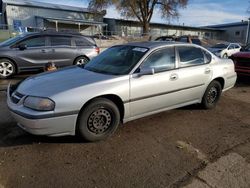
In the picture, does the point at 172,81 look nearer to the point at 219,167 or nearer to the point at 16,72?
the point at 219,167

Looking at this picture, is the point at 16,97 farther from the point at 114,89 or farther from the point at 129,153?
the point at 129,153

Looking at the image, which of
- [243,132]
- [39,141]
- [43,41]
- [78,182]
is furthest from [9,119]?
[43,41]

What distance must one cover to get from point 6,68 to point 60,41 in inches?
85.1

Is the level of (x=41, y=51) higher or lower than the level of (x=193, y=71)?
higher

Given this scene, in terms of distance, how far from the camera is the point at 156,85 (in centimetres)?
430

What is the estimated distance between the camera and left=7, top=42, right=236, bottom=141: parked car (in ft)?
11.3

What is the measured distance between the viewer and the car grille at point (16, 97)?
11.9ft

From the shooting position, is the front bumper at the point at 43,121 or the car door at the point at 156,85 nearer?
the front bumper at the point at 43,121

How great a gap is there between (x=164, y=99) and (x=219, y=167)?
1612 millimetres

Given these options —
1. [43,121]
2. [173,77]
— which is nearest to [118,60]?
[173,77]

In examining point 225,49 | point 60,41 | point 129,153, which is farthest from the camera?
point 225,49

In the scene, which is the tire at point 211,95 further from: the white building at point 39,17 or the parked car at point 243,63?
the white building at point 39,17

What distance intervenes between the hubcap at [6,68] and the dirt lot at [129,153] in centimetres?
404

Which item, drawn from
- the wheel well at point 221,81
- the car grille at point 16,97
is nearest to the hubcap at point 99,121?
the car grille at point 16,97
